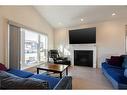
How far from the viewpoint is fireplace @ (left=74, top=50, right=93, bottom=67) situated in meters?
6.18

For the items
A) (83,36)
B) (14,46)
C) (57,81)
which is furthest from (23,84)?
(83,36)

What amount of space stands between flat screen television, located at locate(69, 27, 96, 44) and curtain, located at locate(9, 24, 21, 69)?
3236 mm

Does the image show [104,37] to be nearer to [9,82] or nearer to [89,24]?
[89,24]

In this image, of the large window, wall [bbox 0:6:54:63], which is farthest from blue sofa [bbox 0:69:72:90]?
the large window

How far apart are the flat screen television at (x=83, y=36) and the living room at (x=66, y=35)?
0.11m

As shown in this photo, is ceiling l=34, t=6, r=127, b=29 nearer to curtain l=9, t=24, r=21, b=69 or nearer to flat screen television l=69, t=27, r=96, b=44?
flat screen television l=69, t=27, r=96, b=44

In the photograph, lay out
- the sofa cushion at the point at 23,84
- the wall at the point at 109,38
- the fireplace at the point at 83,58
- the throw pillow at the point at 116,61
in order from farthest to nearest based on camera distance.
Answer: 1. the fireplace at the point at 83,58
2. the wall at the point at 109,38
3. the throw pillow at the point at 116,61
4. the sofa cushion at the point at 23,84

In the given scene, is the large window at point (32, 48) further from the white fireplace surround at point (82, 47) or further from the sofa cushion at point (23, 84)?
the sofa cushion at point (23, 84)

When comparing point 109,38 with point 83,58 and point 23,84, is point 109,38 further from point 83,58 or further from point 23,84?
point 23,84

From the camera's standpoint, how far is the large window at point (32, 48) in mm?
4480

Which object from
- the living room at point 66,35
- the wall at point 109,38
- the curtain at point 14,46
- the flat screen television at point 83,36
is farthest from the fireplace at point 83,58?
the curtain at point 14,46

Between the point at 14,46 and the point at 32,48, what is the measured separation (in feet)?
4.88
